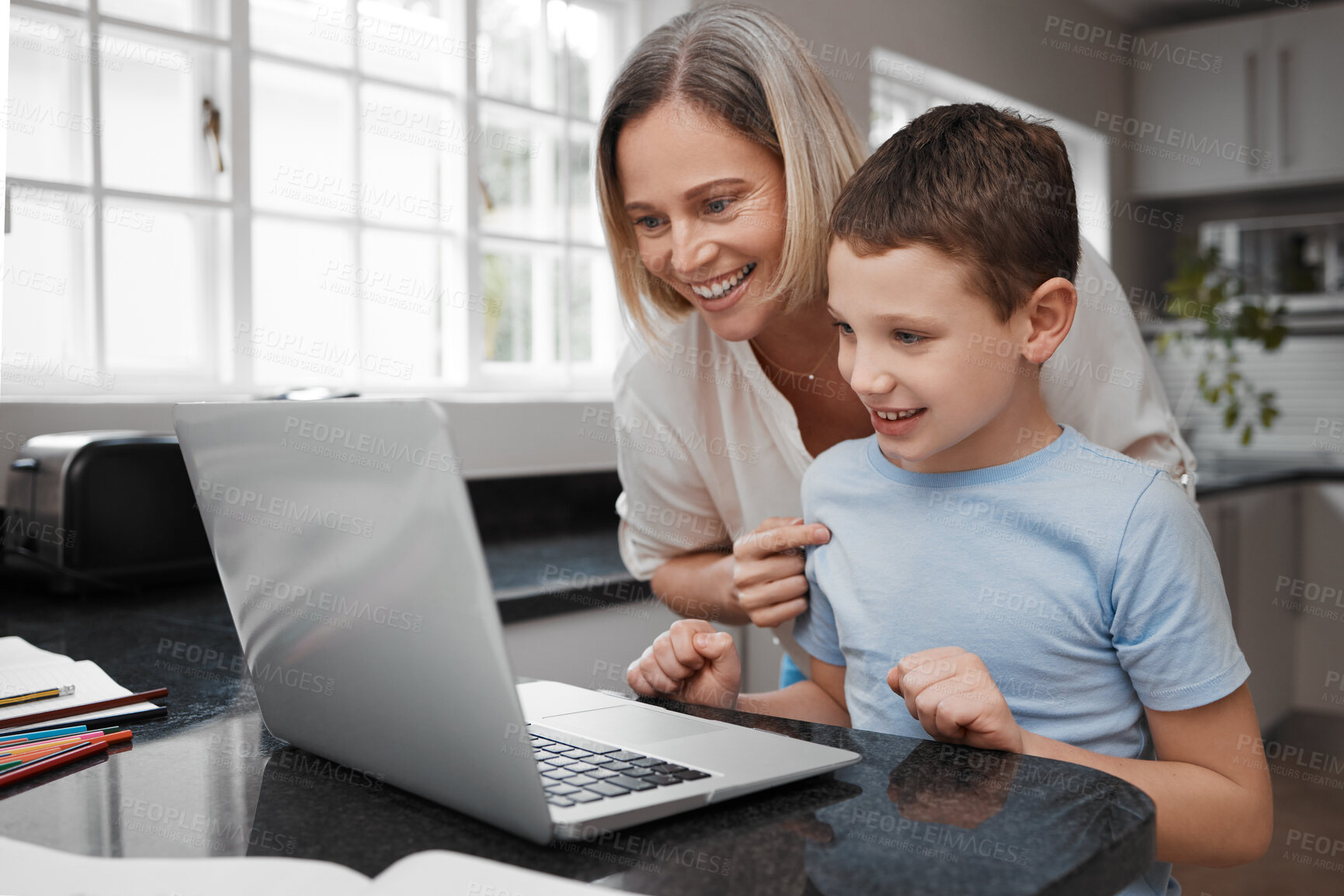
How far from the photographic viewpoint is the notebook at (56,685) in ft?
2.68

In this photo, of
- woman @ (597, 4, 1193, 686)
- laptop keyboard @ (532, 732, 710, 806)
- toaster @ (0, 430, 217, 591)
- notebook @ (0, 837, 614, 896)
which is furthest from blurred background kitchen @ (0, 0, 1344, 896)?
notebook @ (0, 837, 614, 896)

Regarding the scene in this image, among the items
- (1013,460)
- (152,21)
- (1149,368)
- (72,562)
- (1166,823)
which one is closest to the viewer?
(1166,823)

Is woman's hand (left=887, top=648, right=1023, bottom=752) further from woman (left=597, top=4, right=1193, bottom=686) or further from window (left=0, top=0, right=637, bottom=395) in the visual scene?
window (left=0, top=0, right=637, bottom=395)

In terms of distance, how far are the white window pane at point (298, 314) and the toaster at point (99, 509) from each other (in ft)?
1.60

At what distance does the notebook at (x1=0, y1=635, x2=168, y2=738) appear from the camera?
0.82 meters

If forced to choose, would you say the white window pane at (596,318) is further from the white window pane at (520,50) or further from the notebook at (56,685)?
the notebook at (56,685)

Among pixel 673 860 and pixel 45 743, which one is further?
pixel 45 743

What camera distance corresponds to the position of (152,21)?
6.41ft

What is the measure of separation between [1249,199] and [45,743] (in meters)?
4.69

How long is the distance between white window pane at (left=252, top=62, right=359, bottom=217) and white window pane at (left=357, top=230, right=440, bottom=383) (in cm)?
12

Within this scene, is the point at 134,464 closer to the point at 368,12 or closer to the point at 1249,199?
the point at 368,12

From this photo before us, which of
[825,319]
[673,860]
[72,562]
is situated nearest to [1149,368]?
[825,319]

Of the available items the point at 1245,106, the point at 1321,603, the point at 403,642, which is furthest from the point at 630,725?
the point at 1245,106

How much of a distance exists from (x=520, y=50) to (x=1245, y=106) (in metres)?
2.89
